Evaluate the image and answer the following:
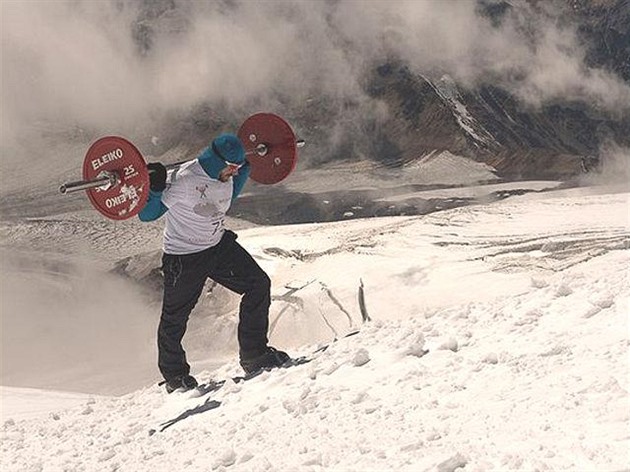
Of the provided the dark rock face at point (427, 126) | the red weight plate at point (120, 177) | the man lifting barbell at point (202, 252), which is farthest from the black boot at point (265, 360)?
the dark rock face at point (427, 126)

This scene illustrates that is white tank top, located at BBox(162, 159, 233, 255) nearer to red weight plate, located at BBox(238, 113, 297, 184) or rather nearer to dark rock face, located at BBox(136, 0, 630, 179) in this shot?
red weight plate, located at BBox(238, 113, 297, 184)

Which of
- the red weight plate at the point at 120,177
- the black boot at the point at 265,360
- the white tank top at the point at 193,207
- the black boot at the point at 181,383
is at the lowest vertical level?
the black boot at the point at 181,383

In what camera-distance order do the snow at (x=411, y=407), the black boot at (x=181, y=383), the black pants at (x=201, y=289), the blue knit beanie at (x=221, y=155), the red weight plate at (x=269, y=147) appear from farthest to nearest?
the red weight plate at (x=269, y=147)
the black boot at (x=181, y=383)
the black pants at (x=201, y=289)
the blue knit beanie at (x=221, y=155)
the snow at (x=411, y=407)

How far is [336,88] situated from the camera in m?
20.2

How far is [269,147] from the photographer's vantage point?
495 cm

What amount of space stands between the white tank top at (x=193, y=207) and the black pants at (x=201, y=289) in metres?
0.07

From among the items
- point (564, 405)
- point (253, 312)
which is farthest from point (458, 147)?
point (564, 405)

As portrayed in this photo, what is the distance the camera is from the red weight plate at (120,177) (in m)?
4.05

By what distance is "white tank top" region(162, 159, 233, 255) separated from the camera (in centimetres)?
437

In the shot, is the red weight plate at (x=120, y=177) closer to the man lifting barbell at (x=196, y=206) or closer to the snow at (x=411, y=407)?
the man lifting barbell at (x=196, y=206)

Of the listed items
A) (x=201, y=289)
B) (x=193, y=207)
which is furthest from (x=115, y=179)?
(x=201, y=289)

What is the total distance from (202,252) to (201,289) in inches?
11.0

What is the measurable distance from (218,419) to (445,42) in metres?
18.5

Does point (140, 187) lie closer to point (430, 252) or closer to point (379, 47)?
point (430, 252)
